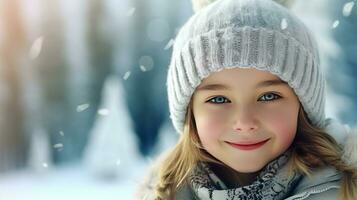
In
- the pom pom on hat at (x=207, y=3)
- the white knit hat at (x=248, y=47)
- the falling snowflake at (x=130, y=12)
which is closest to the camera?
the white knit hat at (x=248, y=47)

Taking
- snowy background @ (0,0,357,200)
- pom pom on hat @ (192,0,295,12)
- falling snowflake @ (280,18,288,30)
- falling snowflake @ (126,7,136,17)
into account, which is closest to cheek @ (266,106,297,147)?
falling snowflake @ (280,18,288,30)

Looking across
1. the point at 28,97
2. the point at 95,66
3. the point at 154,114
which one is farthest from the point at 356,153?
the point at 28,97

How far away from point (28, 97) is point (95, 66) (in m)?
0.18

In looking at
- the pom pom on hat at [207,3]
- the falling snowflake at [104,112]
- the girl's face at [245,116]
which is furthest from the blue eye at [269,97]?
the falling snowflake at [104,112]

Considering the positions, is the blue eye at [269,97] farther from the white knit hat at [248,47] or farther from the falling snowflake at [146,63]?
the falling snowflake at [146,63]

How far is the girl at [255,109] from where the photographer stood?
1.01 meters

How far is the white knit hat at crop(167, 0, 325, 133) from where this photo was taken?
100cm

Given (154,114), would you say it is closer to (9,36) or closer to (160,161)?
(160,161)

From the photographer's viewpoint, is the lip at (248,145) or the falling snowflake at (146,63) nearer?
the lip at (248,145)

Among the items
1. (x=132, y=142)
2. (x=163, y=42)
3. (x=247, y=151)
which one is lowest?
(x=132, y=142)

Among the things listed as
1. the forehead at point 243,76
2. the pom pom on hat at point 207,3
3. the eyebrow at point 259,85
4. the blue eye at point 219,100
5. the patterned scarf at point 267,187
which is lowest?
the patterned scarf at point 267,187

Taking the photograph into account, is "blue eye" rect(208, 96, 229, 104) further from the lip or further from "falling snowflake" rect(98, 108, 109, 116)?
"falling snowflake" rect(98, 108, 109, 116)

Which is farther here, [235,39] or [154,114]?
[154,114]

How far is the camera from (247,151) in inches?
41.3
